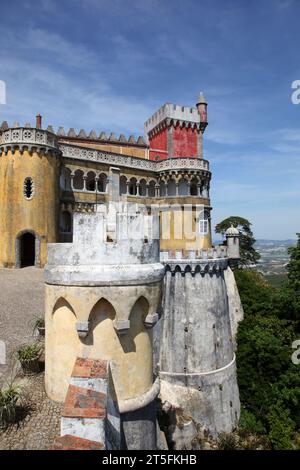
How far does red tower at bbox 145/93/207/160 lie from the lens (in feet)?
108

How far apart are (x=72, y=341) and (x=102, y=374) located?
101 cm

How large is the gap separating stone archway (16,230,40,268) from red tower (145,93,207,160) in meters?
16.1

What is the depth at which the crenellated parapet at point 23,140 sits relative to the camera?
22891 mm

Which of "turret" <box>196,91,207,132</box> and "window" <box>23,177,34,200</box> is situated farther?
"turret" <box>196,91,207,132</box>

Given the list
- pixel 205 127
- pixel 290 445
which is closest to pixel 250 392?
pixel 290 445

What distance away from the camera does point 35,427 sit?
619 centimetres

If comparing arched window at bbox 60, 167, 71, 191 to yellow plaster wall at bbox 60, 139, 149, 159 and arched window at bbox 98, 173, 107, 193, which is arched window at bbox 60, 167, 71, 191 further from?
yellow plaster wall at bbox 60, 139, 149, 159

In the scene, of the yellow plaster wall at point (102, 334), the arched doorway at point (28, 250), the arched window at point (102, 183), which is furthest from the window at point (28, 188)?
the yellow plaster wall at point (102, 334)

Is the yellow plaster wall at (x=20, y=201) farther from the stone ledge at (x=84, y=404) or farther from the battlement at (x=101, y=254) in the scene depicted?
the stone ledge at (x=84, y=404)

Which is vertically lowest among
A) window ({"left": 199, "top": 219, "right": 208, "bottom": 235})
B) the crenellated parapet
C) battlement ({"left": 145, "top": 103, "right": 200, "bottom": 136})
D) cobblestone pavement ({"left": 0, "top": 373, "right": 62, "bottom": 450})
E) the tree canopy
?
the tree canopy

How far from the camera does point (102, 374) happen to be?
5.79 m

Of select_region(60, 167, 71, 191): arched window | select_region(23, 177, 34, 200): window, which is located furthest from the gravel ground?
select_region(60, 167, 71, 191): arched window
